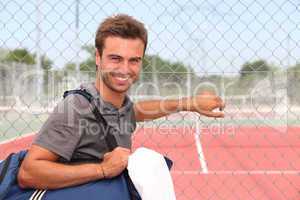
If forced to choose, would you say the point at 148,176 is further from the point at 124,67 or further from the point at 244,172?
the point at 244,172

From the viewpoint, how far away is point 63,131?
1597mm

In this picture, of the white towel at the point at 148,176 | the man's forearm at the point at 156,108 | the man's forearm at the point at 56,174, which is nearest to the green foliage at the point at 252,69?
the man's forearm at the point at 156,108

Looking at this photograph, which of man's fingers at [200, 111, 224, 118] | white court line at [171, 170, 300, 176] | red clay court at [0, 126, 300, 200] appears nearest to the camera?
man's fingers at [200, 111, 224, 118]

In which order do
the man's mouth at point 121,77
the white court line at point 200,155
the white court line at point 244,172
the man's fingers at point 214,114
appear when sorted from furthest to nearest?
the white court line at point 200,155 → the white court line at point 244,172 → the man's fingers at point 214,114 → the man's mouth at point 121,77

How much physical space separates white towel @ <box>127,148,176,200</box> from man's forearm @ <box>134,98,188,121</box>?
70 cm

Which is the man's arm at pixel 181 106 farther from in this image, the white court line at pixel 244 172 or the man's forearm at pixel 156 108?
the white court line at pixel 244 172

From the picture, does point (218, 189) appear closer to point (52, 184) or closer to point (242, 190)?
point (242, 190)

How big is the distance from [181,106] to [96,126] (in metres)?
0.73

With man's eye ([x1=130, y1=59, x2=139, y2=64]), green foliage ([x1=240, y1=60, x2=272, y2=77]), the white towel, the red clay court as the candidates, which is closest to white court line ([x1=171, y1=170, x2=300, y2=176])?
the red clay court

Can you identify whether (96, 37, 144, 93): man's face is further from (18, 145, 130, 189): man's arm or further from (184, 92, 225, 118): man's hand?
(184, 92, 225, 118): man's hand

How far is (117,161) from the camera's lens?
1.55 meters

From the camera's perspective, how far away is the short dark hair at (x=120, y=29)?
1.73 meters

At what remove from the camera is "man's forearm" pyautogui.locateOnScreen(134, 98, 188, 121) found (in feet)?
7.47

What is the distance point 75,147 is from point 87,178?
0.14 m
